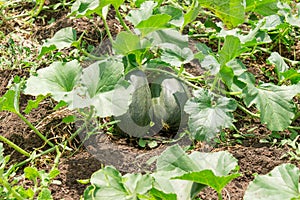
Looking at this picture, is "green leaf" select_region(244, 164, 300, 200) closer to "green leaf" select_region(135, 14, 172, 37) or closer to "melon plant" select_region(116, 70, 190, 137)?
"melon plant" select_region(116, 70, 190, 137)

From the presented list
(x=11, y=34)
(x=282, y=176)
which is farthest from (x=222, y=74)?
(x=11, y=34)

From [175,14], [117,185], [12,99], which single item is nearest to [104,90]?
[12,99]

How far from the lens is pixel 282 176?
1997mm

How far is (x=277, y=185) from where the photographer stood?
198cm

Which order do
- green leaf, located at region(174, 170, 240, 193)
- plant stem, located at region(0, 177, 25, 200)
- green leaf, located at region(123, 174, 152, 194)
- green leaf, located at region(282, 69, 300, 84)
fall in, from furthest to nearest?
green leaf, located at region(282, 69, 300, 84), plant stem, located at region(0, 177, 25, 200), green leaf, located at region(123, 174, 152, 194), green leaf, located at region(174, 170, 240, 193)

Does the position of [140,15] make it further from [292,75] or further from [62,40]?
[292,75]

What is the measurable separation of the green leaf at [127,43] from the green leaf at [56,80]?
0.69 feet

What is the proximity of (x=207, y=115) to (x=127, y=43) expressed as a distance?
476 millimetres

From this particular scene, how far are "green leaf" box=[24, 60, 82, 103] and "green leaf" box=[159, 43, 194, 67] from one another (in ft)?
1.22

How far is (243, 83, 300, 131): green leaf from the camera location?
101 inches

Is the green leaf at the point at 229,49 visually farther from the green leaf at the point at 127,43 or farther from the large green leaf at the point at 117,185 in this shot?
the large green leaf at the point at 117,185

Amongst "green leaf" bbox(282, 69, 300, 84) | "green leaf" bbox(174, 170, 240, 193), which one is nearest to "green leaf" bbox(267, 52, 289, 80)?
"green leaf" bbox(282, 69, 300, 84)

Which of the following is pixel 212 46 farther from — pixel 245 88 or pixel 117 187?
pixel 117 187

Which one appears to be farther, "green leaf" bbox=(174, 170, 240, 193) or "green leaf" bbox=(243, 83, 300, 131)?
"green leaf" bbox=(243, 83, 300, 131)
